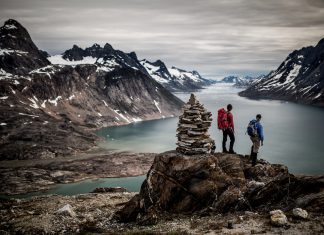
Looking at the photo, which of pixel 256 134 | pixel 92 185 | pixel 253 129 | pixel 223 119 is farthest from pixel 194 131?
pixel 92 185

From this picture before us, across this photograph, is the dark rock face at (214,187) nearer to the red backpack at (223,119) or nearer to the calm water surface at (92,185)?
the red backpack at (223,119)

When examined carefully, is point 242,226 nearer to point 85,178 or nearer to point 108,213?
point 108,213

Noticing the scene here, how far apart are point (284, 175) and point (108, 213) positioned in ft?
54.6

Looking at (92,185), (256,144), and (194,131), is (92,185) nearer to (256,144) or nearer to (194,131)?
(194,131)

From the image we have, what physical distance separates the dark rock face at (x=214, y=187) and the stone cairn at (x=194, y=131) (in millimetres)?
810

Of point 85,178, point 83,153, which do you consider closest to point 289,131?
point 83,153

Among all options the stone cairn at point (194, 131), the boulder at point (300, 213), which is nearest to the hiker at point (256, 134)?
the stone cairn at point (194, 131)

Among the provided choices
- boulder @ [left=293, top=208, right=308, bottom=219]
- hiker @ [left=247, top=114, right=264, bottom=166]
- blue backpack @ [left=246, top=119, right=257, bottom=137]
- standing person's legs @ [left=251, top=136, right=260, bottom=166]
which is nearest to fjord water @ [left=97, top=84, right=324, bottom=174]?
standing person's legs @ [left=251, top=136, right=260, bottom=166]

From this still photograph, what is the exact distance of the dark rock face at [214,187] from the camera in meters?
24.8

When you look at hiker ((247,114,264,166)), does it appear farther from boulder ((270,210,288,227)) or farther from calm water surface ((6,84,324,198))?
calm water surface ((6,84,324,198))

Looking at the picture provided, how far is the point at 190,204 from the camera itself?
27.3 meters

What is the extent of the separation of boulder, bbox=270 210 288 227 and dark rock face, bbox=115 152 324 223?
1.95m

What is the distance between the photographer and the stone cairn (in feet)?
95.9

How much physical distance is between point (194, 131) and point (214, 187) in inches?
197
